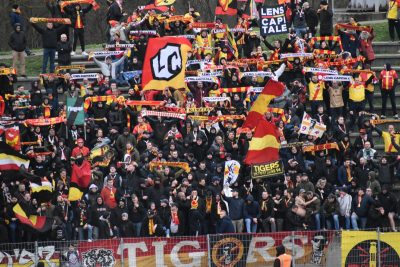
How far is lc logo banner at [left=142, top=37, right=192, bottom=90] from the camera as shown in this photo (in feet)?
135

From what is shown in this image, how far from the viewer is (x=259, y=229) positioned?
37.8 m

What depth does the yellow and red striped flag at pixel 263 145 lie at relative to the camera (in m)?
35.3

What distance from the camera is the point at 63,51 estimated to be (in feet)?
150

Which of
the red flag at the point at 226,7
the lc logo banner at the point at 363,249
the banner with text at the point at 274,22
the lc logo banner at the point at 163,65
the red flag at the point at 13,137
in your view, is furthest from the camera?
the red flag at the point at 226,7

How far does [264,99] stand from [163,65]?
6.71m

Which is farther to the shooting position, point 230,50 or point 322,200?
point 230,50

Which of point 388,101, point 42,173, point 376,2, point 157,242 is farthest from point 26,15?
point 157,242

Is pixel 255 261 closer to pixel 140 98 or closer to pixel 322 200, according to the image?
pixel 322 200

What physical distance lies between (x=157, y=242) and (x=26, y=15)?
30337 mm

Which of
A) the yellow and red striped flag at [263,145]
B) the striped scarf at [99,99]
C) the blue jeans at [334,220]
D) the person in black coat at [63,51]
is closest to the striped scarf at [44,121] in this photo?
the striped scarf at [99,99]

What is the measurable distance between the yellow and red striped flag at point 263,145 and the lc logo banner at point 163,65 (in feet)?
19.8

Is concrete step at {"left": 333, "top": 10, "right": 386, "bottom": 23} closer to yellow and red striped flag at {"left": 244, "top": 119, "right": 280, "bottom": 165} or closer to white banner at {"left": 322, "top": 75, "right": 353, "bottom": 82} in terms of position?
white banner at {"left": 322, "top": 75, "right": 353, "bottom": 82}

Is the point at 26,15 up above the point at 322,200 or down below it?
above

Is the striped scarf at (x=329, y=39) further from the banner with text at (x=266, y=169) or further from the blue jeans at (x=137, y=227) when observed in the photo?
the blue jeans at (x=137, y=227)
